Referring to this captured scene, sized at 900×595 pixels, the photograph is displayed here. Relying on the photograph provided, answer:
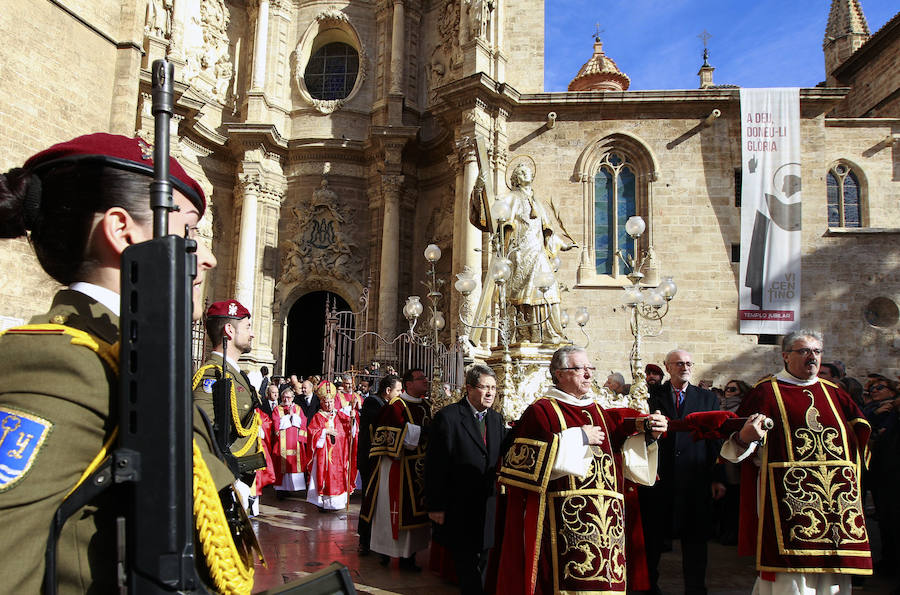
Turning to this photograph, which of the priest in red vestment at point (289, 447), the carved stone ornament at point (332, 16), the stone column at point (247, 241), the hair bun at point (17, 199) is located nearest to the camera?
the hair bun at point (17, 199)

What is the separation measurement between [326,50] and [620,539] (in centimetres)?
2324

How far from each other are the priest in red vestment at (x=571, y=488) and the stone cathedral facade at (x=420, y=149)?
33.4ft

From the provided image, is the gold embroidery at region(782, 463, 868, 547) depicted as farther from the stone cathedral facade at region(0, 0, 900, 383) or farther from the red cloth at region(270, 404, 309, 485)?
the stone cathedral facade at region(0, 0, 900, 383)

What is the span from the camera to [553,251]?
1142cm

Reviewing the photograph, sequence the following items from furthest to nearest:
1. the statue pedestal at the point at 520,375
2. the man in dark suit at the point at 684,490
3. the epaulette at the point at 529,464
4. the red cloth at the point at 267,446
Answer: the red cloth at the point at 267,446 < the statue pedestal at the point at 520,375 < the man in dark suit at the point at 684,490 < the epaulette at the point at 529,464

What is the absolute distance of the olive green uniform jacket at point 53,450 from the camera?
1.10 metres

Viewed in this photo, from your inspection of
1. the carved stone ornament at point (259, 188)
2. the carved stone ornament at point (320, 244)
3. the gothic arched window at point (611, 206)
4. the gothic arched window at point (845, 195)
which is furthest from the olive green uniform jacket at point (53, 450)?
the gothic arched window at point (845, 195)

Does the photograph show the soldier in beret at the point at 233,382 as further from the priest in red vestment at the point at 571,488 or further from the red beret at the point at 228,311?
the priest in red vestment at the point at 571,488

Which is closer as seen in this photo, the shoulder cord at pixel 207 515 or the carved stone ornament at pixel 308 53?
the shoulder cord at pixel 207 515

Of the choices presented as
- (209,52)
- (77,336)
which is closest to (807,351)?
(77,336)

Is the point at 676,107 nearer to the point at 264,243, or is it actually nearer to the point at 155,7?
the point at 264,243

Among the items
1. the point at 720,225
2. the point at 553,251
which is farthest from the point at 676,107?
the point at 553,251

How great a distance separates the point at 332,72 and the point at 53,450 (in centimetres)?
2433

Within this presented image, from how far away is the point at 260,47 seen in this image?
2203 centimetres
